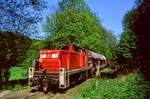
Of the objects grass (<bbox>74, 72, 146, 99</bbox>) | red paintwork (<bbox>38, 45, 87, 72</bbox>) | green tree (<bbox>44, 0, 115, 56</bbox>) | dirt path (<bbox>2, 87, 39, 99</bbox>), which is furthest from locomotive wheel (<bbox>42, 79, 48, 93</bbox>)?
green tree (<bbox>44, 0, 115, 56</bbox>)

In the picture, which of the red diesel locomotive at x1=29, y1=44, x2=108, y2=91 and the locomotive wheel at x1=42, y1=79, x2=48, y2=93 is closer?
the red diesel locomotive at x1=29, y1=44, x2=108, y2=91

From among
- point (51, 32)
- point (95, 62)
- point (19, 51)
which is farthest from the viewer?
point (51, 32)

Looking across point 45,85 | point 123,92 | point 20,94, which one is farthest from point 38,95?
point 123,92

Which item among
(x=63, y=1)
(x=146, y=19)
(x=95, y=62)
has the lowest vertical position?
(x=95, y=62)

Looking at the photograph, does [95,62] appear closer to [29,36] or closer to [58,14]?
[29,36]

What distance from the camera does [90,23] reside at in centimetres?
6706

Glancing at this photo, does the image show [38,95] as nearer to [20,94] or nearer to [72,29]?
[20,94]

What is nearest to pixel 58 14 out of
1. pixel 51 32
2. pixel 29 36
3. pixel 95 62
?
pixel 51 32

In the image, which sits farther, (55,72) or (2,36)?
(2,36)

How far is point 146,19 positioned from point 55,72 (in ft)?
34.5

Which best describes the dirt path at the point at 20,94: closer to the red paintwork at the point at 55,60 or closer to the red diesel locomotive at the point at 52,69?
the red diesel locomotive at the point at 52,69

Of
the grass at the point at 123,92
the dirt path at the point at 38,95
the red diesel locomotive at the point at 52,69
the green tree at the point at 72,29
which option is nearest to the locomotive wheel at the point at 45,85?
the red diesel locomotive at the point at 52,69

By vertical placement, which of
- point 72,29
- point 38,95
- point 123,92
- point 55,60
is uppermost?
point 72,29

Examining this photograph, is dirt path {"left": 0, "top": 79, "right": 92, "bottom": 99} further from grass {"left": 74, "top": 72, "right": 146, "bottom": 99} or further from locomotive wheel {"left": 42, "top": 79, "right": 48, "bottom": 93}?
grass {"left": 74, "top": 72, "right": 146, "bottom": 99}
